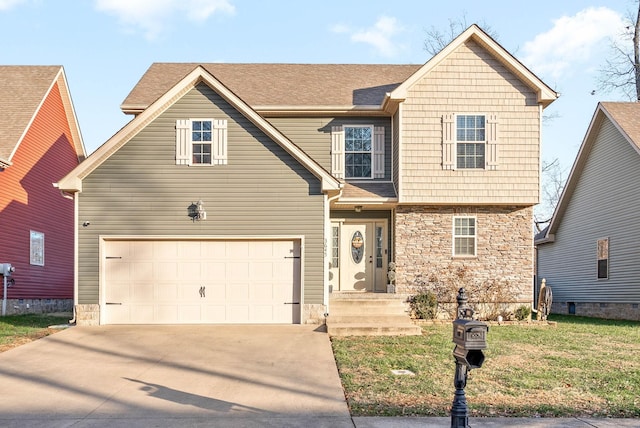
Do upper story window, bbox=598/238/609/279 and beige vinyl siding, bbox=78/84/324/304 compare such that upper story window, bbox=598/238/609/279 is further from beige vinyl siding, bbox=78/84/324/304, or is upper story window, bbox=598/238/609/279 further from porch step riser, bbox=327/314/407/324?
beige vinyl siding, bbox=78/84/324/304

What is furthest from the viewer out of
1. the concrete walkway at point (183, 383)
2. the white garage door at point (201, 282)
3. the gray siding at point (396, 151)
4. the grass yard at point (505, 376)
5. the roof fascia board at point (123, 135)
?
the gray siding at point (396, 151)

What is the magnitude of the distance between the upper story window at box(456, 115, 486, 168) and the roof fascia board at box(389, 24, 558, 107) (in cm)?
155

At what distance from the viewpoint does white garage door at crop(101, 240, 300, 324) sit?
1403 cm

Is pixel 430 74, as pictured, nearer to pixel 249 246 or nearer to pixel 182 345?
pixel 249 246

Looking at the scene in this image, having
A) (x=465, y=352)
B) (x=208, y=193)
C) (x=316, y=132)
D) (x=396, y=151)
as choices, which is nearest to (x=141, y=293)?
(x=208, y=193)

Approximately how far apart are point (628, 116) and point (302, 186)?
11531 mm

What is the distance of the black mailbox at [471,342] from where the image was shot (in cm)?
571

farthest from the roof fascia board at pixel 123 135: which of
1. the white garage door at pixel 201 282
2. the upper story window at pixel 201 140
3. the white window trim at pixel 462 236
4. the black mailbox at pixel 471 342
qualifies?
the black mailbox at pixel 471 342

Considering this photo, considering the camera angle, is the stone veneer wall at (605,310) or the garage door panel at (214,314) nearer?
the garage door panel at (214,314)

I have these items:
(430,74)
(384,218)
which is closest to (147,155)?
(384,218)

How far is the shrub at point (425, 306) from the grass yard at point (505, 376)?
2.12 m

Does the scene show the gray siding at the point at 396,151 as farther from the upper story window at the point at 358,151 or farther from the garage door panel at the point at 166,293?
the garage door panel at the point at 166,293

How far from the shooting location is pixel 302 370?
9523 millimetres

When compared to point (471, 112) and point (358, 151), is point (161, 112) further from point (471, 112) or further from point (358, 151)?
point (471, 112)
